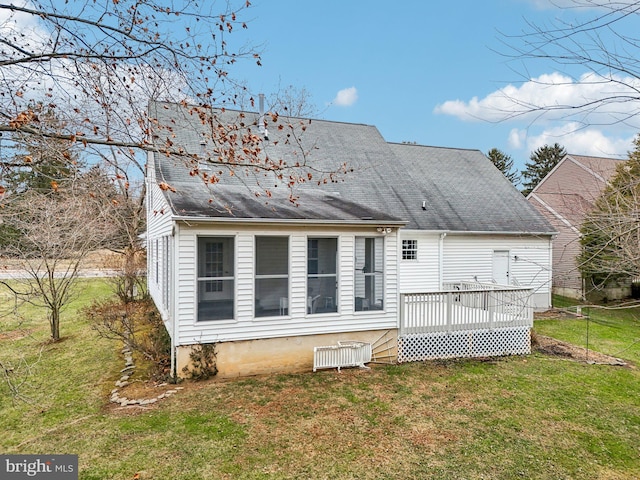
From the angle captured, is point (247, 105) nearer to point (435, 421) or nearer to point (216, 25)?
point (216, 25)

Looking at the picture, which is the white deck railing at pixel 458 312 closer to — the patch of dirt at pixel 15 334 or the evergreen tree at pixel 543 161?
the patch of dirt at pixel 15 334

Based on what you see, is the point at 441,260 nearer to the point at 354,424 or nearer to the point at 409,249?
the point at 409,249

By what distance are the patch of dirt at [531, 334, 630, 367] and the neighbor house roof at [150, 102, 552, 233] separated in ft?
14.9

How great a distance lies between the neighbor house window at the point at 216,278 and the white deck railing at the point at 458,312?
376cm

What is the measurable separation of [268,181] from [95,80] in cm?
713

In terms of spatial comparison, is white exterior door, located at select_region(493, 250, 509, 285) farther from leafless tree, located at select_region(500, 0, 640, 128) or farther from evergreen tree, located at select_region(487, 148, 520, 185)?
evergreen tree, located at select_region(487, 148, 520, 185)

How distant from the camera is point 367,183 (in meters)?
13.5

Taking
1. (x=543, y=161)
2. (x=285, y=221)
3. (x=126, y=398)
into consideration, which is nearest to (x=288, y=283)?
(x=285, y=221)

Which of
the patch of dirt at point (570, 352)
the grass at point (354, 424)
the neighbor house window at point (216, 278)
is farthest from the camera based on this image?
the patch of dirt at point (570, 352)

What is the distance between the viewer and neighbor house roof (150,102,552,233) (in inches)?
359

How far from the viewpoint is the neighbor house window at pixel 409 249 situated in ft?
42.1

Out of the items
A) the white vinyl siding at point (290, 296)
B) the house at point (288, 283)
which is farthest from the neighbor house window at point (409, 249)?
the white vinyl siding at point (290, 296)

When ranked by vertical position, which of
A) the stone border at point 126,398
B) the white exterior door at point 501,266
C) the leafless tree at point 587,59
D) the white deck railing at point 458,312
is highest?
the leafless tree at point 587,59

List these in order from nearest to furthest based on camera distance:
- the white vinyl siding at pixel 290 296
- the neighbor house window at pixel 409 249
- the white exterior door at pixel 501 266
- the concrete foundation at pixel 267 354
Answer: the white vinyl siding at pixel 290 296 < the concrete foundation at pixel 267 354 < the neighbor house window at pixel 409 249 < the white exterior door at pixel 501 266
